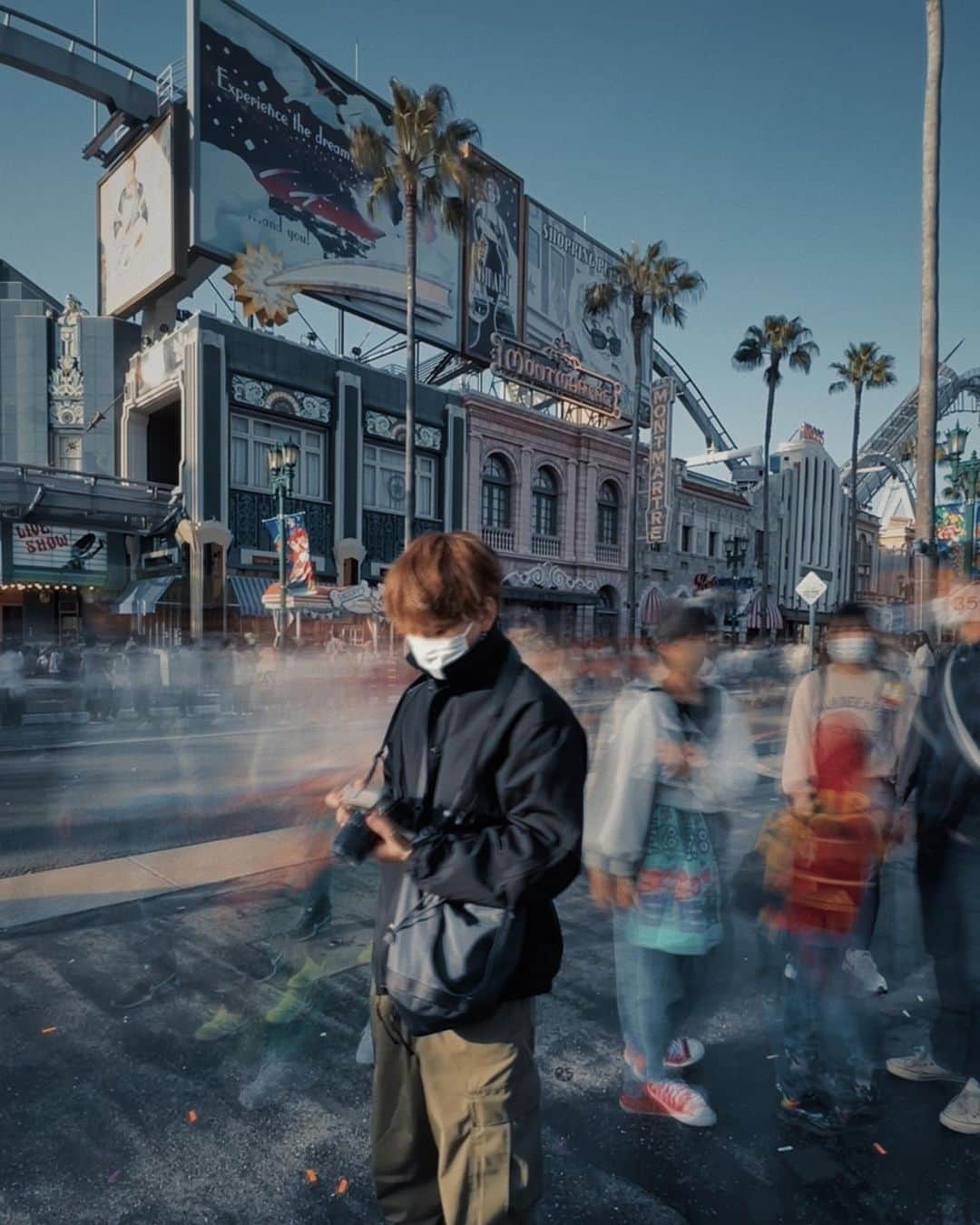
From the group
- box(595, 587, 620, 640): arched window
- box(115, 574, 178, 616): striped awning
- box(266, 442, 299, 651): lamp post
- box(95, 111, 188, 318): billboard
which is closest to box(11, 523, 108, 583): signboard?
box(115, 574, 178, 616): striped awning

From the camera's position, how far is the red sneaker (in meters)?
2.75

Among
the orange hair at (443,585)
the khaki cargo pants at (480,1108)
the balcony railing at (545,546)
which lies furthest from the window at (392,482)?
the khaki cargo pants at (480,1108)

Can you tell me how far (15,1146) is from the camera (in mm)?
2602

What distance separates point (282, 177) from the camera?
27.0m

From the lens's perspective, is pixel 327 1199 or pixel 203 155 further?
pixel 203 155

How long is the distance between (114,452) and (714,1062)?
2906 cm

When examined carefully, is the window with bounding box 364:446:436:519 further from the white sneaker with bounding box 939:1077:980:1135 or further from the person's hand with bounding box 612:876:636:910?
the white sneaker with bounding box 939:1077:980:1135

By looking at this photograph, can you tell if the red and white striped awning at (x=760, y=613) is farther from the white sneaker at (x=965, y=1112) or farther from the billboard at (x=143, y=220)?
the white sneaker at (x=965, y=1112)

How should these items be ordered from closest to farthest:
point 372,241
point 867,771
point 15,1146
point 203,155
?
point 15,1146 → point 867,771 → point 203,155 → point 372,241

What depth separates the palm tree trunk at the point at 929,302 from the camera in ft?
37.8

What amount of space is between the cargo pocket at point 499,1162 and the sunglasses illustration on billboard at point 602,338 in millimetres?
41283

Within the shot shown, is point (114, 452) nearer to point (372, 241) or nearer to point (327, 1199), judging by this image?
point (372, 241)

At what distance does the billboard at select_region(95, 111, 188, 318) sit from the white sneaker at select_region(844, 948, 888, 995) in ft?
91.5

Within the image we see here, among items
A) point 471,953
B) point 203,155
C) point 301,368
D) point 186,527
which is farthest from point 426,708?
point 203,155
